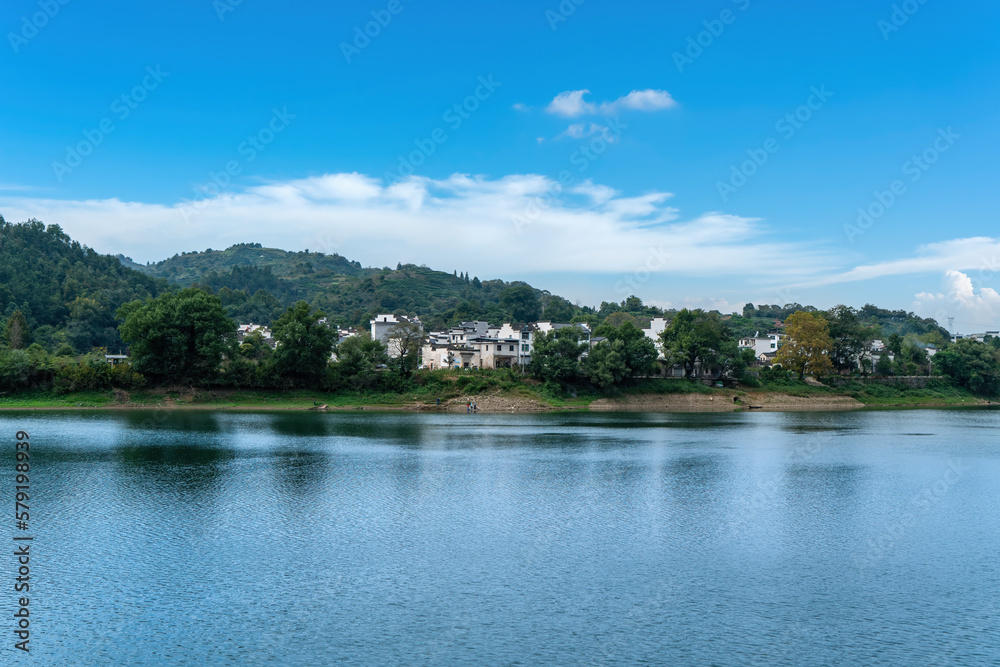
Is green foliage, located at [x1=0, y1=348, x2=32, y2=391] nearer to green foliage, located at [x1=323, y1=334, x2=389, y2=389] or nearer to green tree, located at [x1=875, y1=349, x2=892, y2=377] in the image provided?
green foliage, located at [x1=323, y1=334, x2=389, y2=389]

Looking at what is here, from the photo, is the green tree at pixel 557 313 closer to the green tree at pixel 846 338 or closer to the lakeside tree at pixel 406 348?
the green tree at pixel 846 338

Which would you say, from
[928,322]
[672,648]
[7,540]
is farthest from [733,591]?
[928,322]

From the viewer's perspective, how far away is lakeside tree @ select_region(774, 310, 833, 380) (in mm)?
73000

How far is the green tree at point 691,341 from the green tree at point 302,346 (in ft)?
109

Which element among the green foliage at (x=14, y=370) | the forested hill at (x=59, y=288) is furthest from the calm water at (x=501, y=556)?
the forested hill at (x=59, y=288)

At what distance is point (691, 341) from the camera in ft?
224

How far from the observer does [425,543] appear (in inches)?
755

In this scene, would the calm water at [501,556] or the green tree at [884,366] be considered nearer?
the calm water at [501,556]

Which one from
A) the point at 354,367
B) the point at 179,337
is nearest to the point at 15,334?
the point at 179,337

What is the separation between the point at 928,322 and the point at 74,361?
168765 mm

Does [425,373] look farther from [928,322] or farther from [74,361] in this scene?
[928,322]

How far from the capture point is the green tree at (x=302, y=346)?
189ft

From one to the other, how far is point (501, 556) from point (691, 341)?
5380cm

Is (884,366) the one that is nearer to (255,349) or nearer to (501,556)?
(255,349)
